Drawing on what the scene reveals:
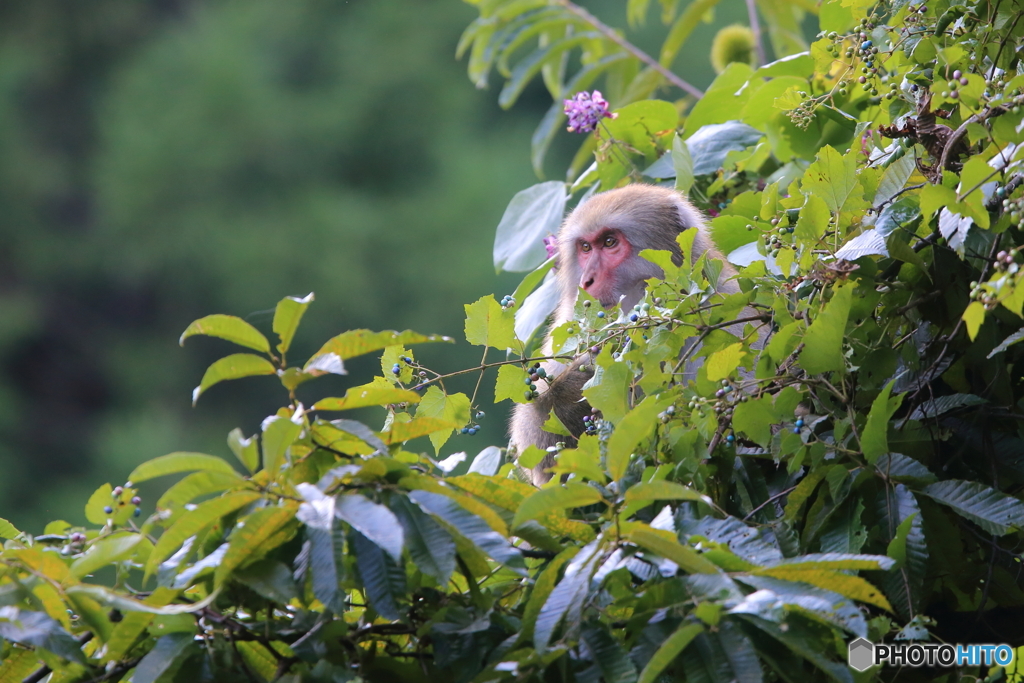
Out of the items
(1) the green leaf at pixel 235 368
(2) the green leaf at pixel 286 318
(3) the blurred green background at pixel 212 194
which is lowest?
(3) the blurred green background at pixel 212 194

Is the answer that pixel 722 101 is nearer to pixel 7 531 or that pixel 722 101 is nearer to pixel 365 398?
pixel 365 398

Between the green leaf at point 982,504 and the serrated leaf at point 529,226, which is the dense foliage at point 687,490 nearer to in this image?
the green leaf at point 982,504

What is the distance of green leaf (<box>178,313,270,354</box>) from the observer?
40.5 inches

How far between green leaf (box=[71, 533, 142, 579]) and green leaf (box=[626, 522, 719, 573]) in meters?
0.50

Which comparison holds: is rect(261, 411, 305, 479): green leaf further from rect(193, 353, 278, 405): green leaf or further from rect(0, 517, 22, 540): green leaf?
rect(0, 517, 22, 540): green leaf

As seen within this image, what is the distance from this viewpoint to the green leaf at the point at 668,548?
3.16 ft

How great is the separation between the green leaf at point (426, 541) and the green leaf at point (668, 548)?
0.61 ft

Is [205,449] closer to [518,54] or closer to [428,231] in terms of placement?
[428,231]

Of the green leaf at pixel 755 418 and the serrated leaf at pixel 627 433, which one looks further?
the green leaf at pixel 755 418

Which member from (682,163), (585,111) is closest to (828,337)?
(682,163)

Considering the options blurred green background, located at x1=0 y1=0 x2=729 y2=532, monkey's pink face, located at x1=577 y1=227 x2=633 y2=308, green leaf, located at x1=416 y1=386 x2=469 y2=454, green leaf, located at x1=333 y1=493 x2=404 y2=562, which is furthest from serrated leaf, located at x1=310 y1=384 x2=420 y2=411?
blurred green background, located at x1=0 y1=0 x2=729 y2=532

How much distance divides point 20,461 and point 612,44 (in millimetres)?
6854

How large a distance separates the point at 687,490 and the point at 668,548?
6cm

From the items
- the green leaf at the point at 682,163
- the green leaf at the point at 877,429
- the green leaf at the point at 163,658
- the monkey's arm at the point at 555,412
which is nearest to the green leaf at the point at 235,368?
the green leaf at the point at 163,658
